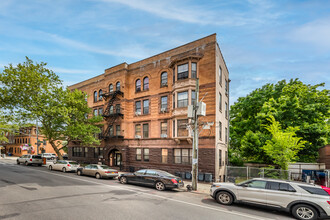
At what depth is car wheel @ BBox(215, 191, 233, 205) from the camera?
386 inches

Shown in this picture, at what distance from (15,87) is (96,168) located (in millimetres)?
13616

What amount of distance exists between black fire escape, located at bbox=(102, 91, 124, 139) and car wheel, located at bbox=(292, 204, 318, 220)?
19.9 metres

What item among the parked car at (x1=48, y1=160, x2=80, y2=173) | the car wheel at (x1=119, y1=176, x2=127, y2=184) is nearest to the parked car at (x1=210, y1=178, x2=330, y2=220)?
the car wheel at (x1=119, y1=176, x2=127, y2=184)

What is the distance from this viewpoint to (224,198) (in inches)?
393

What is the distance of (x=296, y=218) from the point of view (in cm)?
827

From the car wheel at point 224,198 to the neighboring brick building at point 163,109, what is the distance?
25.0ft

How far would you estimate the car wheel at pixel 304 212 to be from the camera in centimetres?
799

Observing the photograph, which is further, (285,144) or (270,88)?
(270,88)

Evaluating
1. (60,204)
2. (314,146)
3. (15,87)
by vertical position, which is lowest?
(60,204)

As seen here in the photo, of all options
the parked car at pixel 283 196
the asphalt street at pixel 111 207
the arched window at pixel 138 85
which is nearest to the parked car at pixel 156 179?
the asphalt street at pixel 111 207

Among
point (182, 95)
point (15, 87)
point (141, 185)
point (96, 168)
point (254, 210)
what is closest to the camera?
point (254, 210)

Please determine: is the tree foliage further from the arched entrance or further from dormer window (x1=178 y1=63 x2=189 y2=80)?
the arched entrance

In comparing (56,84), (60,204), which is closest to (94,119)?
(56,84)

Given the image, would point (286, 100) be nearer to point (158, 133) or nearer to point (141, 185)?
point (158, 133)
